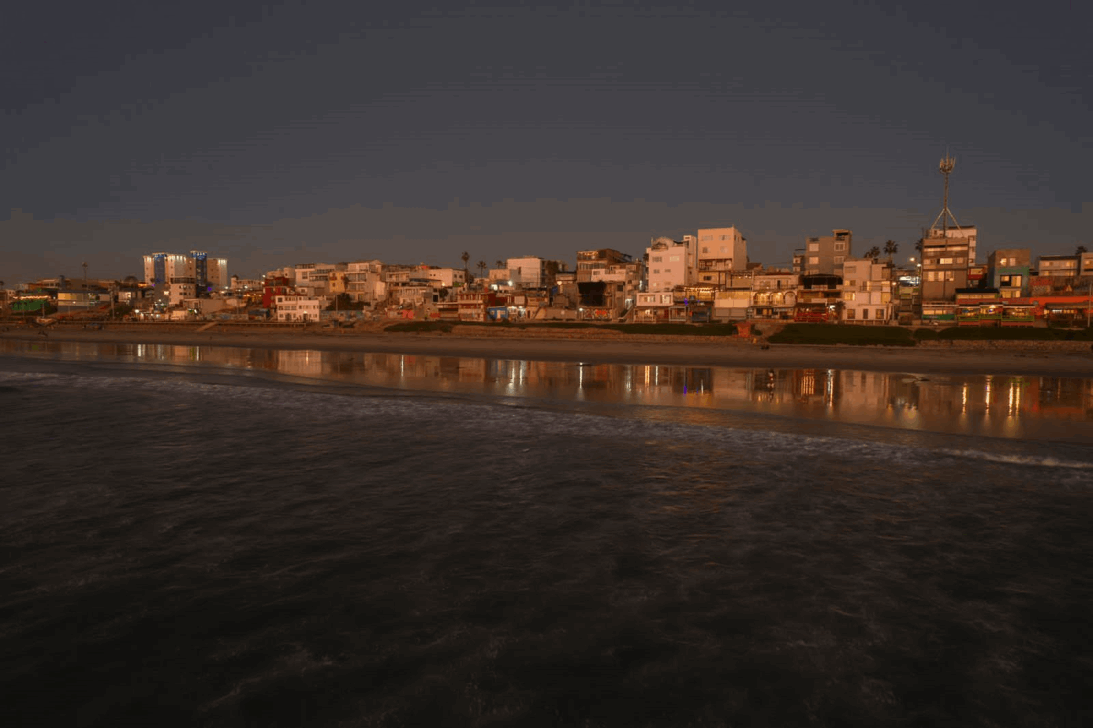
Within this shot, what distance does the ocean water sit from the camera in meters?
6.05

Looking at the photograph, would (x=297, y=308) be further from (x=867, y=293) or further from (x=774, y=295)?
(x=867, y=293)

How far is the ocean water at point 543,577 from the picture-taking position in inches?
238

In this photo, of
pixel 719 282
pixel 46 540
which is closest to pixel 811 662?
pixel 46 540

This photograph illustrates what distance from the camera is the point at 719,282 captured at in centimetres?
9838

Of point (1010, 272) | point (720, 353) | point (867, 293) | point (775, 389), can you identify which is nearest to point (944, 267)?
point (1010, 272)

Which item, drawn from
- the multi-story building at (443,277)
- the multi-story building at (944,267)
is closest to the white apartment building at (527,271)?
the multi-story building at (443,277)

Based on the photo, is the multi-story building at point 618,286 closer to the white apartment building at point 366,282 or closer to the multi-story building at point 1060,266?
the white apartment building at point 366,282

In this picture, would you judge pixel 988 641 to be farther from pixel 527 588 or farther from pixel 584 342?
pixel 584 342

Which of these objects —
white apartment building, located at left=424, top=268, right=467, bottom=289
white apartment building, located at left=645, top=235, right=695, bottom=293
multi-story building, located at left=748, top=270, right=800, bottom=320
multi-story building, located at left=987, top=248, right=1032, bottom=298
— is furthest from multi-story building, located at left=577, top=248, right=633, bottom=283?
multi-story building, located at left=987, top=248, right=1032, bottom=298

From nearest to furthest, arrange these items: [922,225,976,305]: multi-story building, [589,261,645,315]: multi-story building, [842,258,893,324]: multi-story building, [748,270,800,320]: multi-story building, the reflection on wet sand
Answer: the reflection on wet sand
[842,258,893,324]: multi-story building
[748,270,800,320]: multi-story building
[922,225,976,305]: multi-story building
[589,261,645,315]: multi-story building

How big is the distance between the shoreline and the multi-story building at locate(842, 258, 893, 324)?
88.1 feet

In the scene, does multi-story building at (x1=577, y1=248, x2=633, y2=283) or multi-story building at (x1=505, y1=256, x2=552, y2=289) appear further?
multi-story building at (x1=505, y1=256, x2=552, y2=289)

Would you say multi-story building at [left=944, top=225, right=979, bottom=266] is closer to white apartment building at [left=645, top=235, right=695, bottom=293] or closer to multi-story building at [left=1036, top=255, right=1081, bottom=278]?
multi-story building at [left=1036, top=255, right=1081, bottom=278]

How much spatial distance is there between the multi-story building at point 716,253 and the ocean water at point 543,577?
84159 mm
